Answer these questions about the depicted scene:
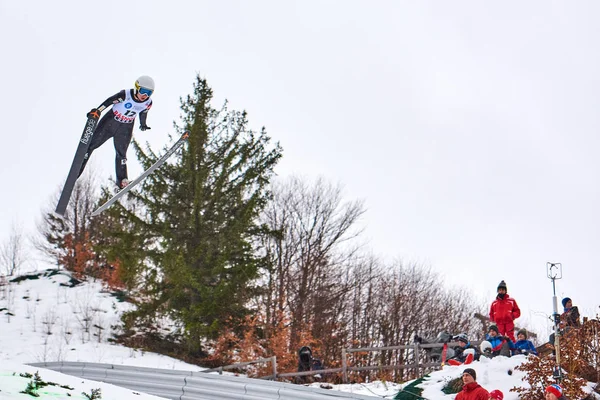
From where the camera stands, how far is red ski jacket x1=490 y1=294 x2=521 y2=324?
13.0 meters

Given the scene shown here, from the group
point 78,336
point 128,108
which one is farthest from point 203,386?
point 78,336

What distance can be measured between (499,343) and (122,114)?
8465 millimetres

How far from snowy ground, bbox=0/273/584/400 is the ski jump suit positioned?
7.14 metres

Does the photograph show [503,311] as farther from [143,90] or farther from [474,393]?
[143,90]

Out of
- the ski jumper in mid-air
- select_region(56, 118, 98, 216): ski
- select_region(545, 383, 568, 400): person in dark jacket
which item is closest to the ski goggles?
the ski jumper in mid-air

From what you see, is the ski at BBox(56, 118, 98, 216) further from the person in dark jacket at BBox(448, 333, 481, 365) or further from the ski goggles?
the person in dark jacket at BBox(448, 333, 481, 365)

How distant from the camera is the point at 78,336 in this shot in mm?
21328

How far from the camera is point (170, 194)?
22.6 metres

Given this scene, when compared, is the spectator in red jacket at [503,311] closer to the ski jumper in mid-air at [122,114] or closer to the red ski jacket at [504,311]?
the red ski jacket at [504,311]

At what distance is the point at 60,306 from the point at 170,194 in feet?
19.8

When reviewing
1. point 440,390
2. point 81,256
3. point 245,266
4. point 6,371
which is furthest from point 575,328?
point 81,256

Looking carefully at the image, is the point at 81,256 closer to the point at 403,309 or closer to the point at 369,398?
the point at 403,309

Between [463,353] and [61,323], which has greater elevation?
[61,323]

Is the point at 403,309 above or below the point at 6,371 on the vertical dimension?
above
